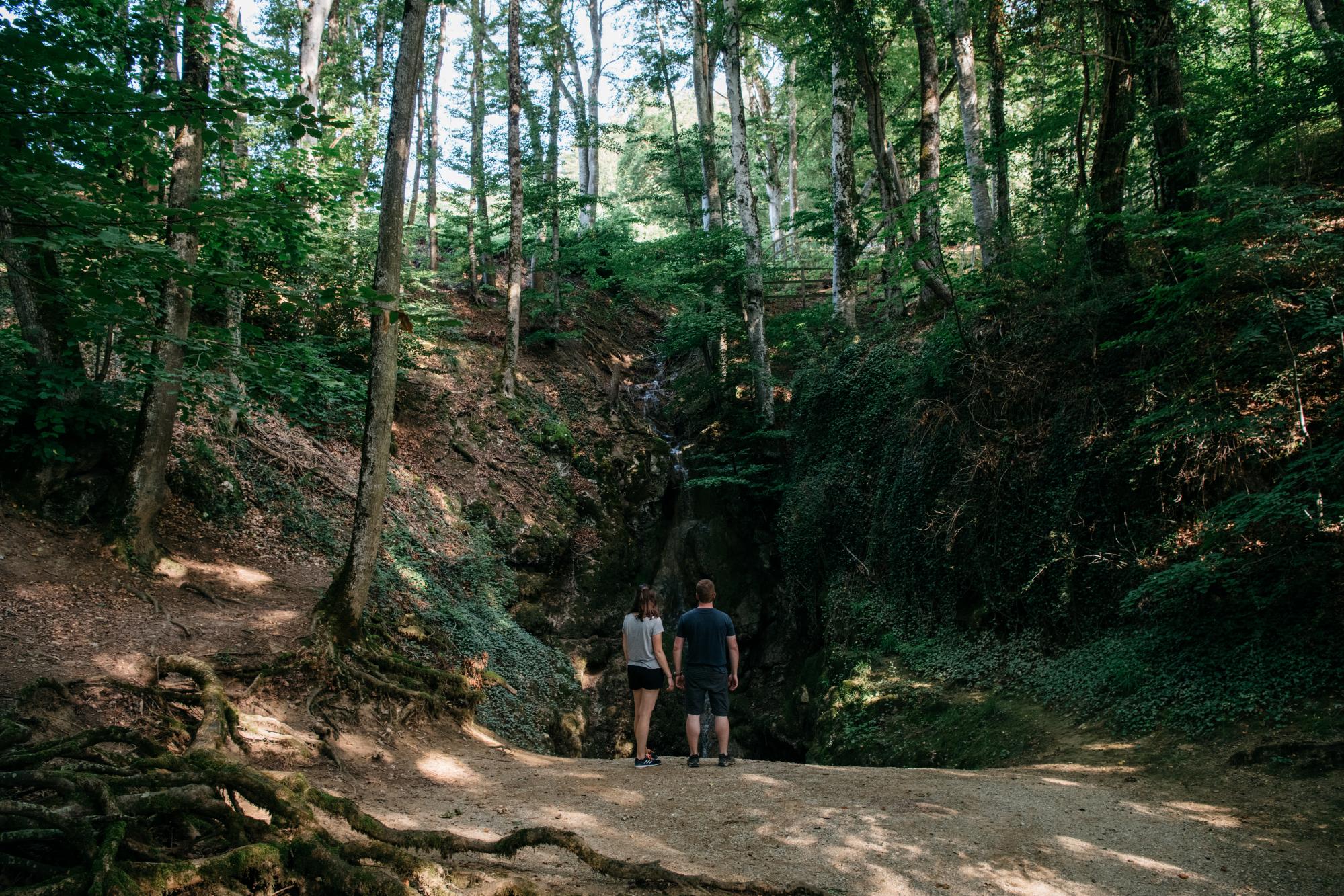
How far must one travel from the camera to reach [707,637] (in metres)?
7.39

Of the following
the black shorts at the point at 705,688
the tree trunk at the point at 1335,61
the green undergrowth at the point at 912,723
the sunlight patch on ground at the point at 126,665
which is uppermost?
the tree trunk at the point at 1335,61

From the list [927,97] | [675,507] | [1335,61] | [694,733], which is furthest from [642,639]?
[927,97]

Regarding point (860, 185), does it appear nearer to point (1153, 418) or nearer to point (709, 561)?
point (709, 561)

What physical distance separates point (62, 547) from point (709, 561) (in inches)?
459

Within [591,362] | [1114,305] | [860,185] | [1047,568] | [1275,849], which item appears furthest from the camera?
[860,185]

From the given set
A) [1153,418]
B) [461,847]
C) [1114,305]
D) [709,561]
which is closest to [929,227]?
[1114,305]

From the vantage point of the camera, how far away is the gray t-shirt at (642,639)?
7387 millimetres

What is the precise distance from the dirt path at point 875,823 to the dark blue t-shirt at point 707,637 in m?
1.01

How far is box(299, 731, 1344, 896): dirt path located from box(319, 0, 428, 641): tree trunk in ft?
5.48

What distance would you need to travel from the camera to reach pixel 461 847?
3.86 m

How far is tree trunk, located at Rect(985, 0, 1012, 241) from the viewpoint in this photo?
13.3 meters

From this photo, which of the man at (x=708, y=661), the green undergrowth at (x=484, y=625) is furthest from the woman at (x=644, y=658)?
the green undergrowth at (x=484, y=625)

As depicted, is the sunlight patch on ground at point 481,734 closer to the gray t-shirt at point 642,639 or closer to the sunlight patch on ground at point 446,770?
the sunlight patch on ground at point 446,770

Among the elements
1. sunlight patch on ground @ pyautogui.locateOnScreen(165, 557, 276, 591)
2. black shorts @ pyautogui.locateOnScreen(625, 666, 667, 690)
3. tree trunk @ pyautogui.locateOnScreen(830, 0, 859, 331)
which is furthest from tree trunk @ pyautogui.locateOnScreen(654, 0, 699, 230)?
black shorts @ pyautogui.locateOnScreen(625, 666, 667, 690)
